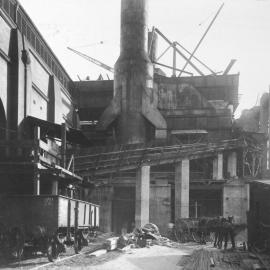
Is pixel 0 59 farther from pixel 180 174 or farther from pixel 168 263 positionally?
pixel 180 174

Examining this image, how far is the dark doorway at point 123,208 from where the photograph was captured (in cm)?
3678

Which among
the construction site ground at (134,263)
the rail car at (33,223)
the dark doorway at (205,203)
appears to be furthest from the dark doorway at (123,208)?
the rail car at (33,223)

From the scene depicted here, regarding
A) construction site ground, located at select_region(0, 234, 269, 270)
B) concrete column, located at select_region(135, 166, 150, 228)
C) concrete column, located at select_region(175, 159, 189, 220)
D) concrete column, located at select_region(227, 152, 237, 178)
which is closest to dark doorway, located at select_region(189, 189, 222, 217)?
concrete column, located at select_region(175, 159, 189, 220)

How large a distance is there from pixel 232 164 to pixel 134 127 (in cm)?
937

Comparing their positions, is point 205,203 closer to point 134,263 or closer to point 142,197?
point 142,197

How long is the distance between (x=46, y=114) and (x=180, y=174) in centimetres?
1074

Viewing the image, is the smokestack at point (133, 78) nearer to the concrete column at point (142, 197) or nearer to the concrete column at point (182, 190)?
the concrete column at point (182, 190)

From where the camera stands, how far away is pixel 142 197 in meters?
33.2

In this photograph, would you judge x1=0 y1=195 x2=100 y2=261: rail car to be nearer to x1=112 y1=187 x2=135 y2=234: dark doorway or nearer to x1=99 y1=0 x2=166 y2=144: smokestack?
x1=112 y1=187 x2=135 y2=234: dark doorway

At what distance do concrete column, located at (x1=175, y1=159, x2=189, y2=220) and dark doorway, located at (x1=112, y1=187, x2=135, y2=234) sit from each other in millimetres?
3840

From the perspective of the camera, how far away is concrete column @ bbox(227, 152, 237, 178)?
41.0 m

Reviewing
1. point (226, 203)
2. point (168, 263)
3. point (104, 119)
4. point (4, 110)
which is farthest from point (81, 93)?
point (168, 263)

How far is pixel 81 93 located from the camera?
45.8 meters

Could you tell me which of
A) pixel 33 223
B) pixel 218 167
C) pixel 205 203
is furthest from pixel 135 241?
pixel 218 167
